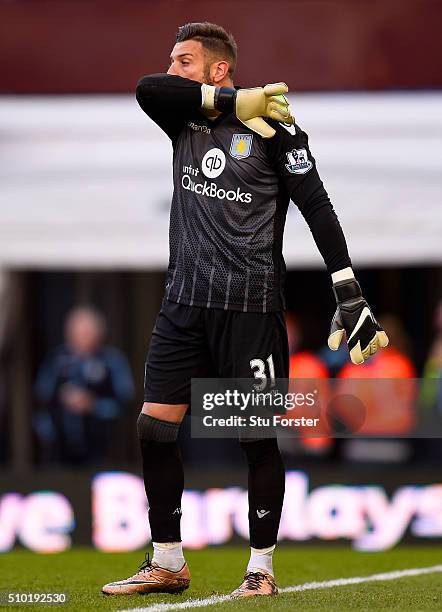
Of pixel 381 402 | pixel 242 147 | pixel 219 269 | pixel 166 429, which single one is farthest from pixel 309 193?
pixel 381 402

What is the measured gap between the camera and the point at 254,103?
14.8 ft

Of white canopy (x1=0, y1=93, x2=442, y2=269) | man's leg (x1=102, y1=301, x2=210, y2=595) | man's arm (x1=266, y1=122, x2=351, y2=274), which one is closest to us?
man's arm (x1=266, y1=122, x2=351, y2=274)

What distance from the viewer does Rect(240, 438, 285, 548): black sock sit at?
185 inches

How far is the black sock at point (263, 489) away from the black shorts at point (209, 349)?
10.3 inches

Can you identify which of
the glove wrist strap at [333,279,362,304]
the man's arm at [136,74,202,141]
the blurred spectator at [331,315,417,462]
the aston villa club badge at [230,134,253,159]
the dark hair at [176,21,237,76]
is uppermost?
the dark hair at [176,21,237,76]

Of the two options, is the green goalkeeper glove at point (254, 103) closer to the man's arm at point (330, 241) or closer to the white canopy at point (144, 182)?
the man's arm at point (330, 241)

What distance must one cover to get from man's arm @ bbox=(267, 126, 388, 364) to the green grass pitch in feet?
2.85

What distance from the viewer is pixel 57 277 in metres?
10.5

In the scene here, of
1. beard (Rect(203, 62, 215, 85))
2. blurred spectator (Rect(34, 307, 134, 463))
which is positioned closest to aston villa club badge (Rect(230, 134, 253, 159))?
beard (Rect(203, 62, 215, 85))

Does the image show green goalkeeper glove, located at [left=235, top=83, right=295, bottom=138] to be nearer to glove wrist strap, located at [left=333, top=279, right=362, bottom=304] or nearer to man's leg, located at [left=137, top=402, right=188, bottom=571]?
glove wrist strap, located at [left=333, top=279, right=362, bottom=304]

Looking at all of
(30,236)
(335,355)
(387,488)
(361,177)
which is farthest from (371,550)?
(30,236)

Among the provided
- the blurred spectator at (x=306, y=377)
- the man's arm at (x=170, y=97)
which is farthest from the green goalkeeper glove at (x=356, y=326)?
the blurred spectator at (x=306, y=377)

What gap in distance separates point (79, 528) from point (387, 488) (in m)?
1.82

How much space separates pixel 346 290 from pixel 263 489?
30.4 inches
